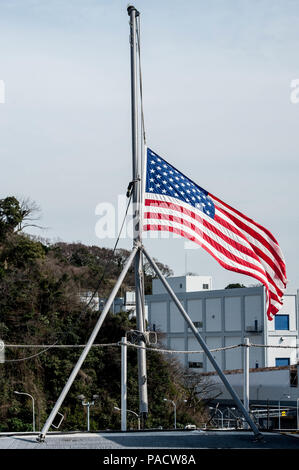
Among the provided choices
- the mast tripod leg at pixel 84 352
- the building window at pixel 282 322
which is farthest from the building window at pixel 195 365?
the mast tripod leg at pixel 84 352

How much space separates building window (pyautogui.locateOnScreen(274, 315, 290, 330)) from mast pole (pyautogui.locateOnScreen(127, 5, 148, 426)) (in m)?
47.0

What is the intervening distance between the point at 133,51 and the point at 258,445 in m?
5.72

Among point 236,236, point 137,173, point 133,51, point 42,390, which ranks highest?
point 133,51

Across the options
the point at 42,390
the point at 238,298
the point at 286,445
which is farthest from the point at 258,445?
the point at 238,298

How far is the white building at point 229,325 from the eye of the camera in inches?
2151

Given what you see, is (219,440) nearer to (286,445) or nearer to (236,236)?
(286,445)

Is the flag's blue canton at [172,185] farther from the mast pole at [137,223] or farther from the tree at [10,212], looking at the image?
the tree at [10,212]

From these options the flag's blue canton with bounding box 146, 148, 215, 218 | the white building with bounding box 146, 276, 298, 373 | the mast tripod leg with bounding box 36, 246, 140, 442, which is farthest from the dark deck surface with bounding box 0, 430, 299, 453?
the white building with bounding box 146, 276, 298, 373

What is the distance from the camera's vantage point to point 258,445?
755 cm

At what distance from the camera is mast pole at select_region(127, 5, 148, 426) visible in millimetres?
9555

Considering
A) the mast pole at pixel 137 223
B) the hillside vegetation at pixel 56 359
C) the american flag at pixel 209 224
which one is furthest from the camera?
the hillside vegetation at pixel 56 359

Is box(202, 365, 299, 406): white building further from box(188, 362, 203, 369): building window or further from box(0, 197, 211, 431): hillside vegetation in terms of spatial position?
box(188, 362, 203, 369): building window

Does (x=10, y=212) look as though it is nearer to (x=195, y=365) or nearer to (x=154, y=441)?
(x=195, y=365)

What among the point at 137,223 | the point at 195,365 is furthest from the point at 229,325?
the point at 137,223
